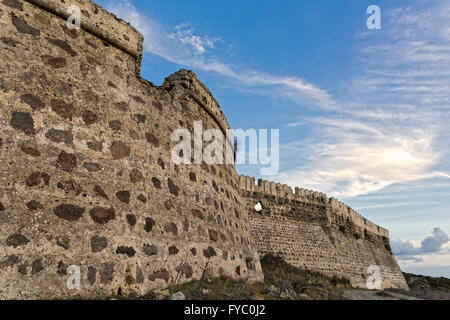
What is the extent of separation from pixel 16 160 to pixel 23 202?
513 mm

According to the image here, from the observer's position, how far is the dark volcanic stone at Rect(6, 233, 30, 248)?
307 cm

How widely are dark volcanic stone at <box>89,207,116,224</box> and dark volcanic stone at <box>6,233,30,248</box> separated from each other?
777mm

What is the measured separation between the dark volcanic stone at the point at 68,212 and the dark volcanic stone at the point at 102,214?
0.49 feet

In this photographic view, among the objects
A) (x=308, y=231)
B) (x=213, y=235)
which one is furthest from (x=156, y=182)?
(x=308, y=231)

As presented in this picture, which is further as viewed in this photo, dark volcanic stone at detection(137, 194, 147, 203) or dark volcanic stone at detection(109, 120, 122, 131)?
dark volcanic stone at detection(109, 120, 122, 131)

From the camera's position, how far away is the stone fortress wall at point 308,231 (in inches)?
599

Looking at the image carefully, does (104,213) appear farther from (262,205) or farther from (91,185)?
(262,205)

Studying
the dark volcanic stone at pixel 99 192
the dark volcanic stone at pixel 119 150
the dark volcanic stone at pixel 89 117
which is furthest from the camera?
the dark volcanic stone at pixel 119 150

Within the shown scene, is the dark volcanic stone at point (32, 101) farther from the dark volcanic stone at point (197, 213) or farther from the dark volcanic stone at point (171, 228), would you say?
the dark volcanic stone at point (197, 213)

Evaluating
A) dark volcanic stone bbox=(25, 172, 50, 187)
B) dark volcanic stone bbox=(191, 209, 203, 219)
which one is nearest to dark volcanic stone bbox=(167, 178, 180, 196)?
dark volcanic stone bbox=(191, 209, 203, 219)

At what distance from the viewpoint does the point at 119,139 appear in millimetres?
4641

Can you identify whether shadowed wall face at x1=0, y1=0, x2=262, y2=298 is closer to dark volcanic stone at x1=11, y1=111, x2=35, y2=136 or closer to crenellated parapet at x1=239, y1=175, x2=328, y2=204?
dark volcanic stone at x1=11, y1=111, x2=35, y2=136

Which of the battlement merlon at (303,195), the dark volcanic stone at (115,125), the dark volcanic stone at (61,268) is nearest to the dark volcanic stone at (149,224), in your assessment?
the dark volcanic stone at (61,268)

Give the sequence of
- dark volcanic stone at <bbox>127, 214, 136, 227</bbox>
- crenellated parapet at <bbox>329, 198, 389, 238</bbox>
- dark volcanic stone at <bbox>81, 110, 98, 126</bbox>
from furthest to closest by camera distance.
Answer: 1. crenellated parapet at <bbox>329, 198, 389, 238</bbox>
2. dark volcanic stone at <bbox>81, 110, 98, 126</bbox>
3. dark volcanic stone at <bbox>127, 214, 136, 227</bbox>
